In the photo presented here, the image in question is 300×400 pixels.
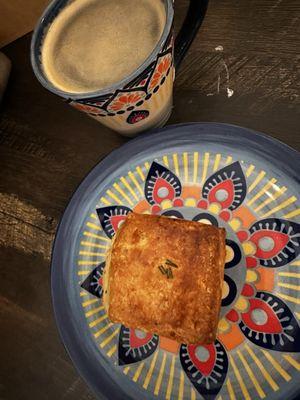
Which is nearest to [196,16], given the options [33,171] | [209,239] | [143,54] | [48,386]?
[143,54]

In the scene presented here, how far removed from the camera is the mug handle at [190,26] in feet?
2.00

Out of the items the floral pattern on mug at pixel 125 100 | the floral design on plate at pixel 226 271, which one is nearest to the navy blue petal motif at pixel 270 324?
the floral design on plate at pixel 226 271

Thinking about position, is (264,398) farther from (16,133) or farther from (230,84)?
(16,133)

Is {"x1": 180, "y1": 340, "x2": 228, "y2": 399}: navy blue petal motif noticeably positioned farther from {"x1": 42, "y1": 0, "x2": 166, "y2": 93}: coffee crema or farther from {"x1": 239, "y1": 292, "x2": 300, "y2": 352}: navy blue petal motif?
{"x1": 42, "y1": 0, "x2": 166, "y2": 93}: coffee crema

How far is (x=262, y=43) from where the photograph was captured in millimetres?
756

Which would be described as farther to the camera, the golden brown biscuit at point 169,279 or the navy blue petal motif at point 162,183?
the navy blue petal motif at point 162,183

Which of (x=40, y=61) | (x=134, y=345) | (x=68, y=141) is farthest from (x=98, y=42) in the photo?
(x=134, y=345)

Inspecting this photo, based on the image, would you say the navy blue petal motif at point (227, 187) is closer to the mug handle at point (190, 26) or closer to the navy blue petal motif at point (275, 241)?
the navy blue petal motif at point (275, 241)

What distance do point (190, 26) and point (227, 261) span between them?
40cm

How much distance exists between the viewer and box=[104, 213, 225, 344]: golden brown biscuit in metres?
0.57

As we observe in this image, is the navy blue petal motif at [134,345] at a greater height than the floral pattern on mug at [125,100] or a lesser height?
lesser

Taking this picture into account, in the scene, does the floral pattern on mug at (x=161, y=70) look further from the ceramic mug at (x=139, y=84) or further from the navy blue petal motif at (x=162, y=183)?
the navy blue petal motif at (x=162, y=183)

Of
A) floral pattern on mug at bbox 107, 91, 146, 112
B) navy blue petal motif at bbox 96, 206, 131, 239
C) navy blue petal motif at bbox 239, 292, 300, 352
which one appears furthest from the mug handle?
navy blue petal motif at bbox 239, 292, 300, 352

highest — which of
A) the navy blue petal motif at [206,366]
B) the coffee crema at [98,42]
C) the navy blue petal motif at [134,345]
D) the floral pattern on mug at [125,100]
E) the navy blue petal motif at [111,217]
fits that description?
the coffee crema at [98,42]
